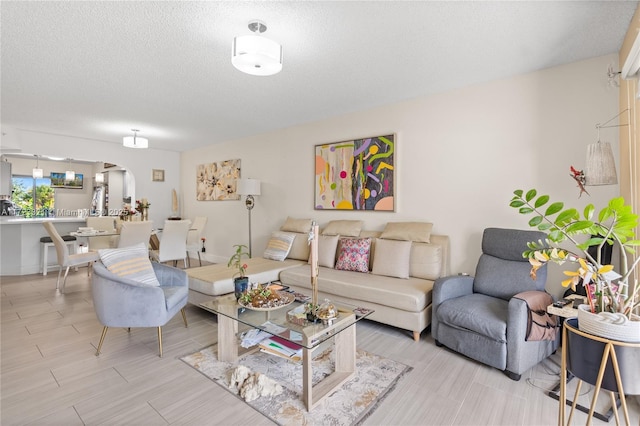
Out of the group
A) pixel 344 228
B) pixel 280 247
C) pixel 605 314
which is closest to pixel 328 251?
pixel 344 228

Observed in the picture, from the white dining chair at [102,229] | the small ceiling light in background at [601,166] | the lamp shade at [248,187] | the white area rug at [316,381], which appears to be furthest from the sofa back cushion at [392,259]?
the white dining chair at [102,229]

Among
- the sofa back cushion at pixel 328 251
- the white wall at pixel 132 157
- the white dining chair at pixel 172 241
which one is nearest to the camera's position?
the sofa back cushion at pixel 328 251

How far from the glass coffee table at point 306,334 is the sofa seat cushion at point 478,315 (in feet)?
2.35

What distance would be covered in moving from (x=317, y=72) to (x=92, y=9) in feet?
5.67

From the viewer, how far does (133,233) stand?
4562 mm

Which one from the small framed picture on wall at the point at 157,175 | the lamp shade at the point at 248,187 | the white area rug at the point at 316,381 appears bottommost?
the white area rug at the point at 316,381

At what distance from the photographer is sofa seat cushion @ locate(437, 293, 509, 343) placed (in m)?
2.17

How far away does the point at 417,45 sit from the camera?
239 cm

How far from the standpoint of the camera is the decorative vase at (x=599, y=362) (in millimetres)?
1060

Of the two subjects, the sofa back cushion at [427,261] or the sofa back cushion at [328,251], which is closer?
the sofa back cushion at [427,261]

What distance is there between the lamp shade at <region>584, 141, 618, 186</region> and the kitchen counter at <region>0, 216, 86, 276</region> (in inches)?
280

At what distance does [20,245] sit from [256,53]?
5.89 meters

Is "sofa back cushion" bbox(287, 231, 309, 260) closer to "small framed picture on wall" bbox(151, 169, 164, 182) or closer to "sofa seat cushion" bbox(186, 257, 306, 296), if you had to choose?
"sofa seat cushion" bbox(186, 257, 306, 296)

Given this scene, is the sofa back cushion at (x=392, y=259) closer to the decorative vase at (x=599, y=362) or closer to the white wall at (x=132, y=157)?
the decorative vase at (x=599, y=362)
